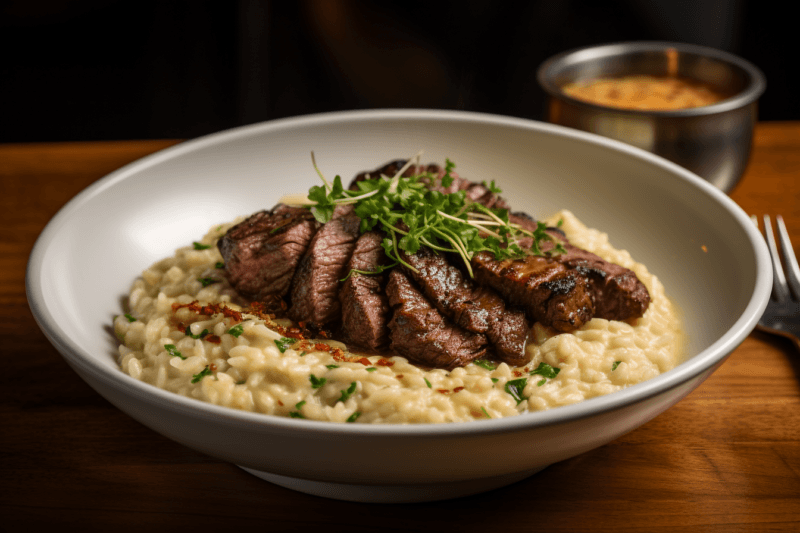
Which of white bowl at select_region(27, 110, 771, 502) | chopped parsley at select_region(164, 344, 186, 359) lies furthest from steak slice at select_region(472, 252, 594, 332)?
chopped parsley at select_region(164, 344, 186, 359)

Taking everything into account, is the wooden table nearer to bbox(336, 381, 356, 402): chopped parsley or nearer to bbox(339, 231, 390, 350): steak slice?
bbox(336, 381, 356, 402): chopped parsley

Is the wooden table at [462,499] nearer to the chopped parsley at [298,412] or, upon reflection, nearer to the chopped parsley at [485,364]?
the chopped parsley at [298,412]

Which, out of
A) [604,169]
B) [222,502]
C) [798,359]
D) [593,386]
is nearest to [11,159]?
[222,502]

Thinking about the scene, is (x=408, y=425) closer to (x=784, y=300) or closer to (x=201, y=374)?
(x=201, y=374)


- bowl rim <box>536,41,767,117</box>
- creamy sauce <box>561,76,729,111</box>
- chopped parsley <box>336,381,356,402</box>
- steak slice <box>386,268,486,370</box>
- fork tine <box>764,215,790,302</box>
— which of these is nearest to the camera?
chopped parsley <box>336,381,356,402</box>

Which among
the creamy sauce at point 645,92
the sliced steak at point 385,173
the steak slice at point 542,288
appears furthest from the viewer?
the creamy sauce at point 645,92

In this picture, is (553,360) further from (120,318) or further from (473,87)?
A: (473,87)

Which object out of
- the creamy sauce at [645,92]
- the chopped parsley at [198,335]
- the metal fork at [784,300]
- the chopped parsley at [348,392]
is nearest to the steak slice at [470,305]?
the chopped parsley at [348,392]
